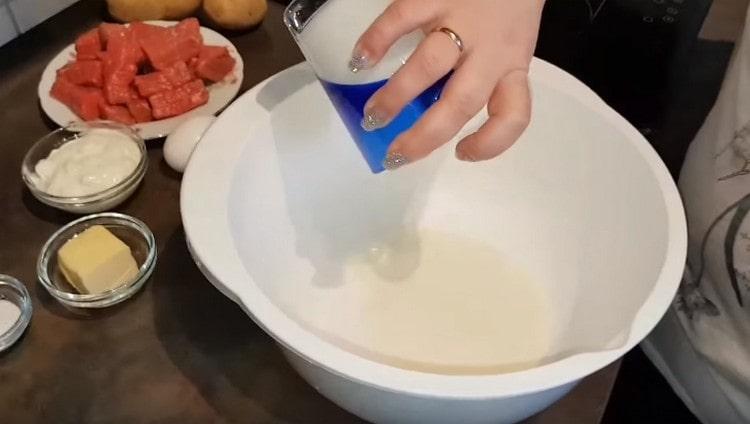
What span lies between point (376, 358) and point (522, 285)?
0.51ft

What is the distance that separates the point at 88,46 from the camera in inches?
33.4

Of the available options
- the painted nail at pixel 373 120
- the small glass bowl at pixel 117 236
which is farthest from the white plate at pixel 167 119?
the painted nail at pixel 373 120

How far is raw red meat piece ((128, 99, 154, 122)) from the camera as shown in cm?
82

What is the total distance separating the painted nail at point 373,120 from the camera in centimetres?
51

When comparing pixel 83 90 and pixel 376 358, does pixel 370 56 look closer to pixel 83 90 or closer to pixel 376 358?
pixel 376 358

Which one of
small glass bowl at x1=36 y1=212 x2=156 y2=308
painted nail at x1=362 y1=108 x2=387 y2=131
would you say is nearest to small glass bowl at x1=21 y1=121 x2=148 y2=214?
small glass bowl at x1=36 y1=212 x2=156 y2=308

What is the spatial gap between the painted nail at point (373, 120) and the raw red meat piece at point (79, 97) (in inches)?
15.7

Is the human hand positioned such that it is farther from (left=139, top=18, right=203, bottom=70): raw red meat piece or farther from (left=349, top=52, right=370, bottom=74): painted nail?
(left=139, top=18, right=203, bottom=70): raw red meat piece

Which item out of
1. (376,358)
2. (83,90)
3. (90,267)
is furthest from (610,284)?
(83,90)

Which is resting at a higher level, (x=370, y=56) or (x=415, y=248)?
(x=370, y=56)

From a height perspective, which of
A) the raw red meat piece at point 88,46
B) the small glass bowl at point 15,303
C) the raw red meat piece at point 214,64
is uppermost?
the raw red meat piece at point 88,46

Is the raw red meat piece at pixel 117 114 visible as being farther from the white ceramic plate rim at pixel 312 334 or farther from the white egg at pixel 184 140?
the white ceramic plate rim at pixel 312 334

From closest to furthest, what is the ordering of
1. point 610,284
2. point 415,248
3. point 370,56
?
point 370,56
point 610,284
point 415,248

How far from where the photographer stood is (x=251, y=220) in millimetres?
642
